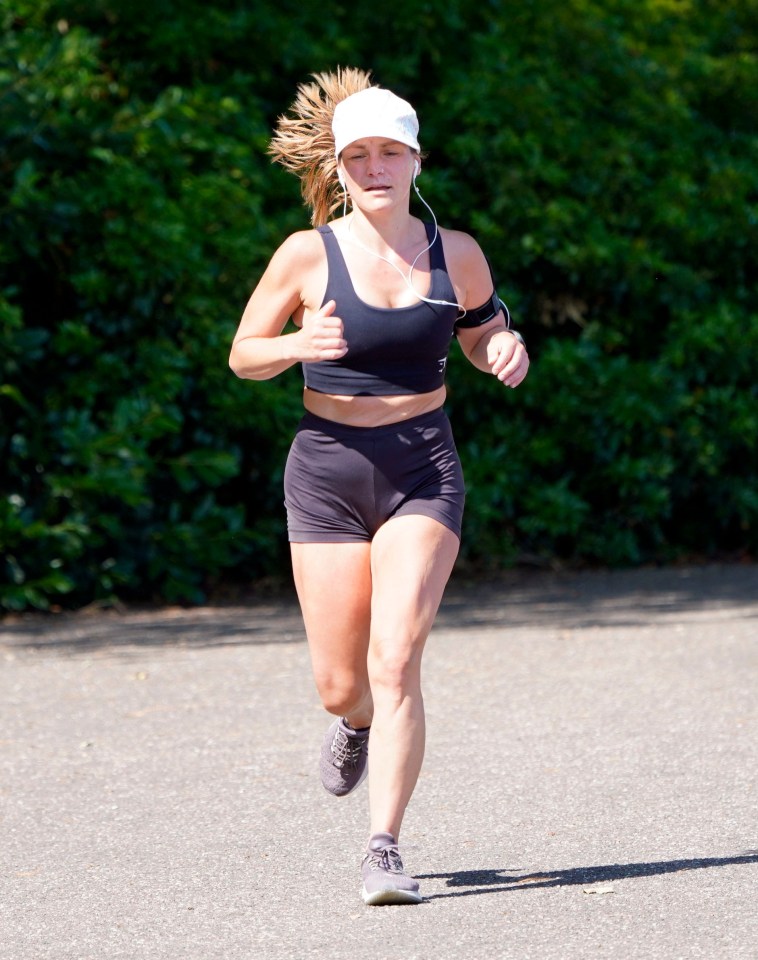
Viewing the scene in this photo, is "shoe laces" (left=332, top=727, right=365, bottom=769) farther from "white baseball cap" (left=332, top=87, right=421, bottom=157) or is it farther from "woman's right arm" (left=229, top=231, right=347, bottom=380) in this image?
"white baseball cap" (left=332, top=87, right=421, bottom=157)

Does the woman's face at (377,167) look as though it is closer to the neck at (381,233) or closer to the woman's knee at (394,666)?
the neck at (381,233)

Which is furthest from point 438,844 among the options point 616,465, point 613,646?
point 616,465

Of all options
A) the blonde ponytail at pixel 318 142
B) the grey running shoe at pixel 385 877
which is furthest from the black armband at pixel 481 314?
the grey running shoe at pixel 385 877

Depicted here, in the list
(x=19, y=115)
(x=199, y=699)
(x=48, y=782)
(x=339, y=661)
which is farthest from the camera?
(x=19, y=115)

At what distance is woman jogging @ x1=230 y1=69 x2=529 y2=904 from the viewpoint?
459 centimetres

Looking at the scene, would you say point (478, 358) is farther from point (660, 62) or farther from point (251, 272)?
point (660, 62)

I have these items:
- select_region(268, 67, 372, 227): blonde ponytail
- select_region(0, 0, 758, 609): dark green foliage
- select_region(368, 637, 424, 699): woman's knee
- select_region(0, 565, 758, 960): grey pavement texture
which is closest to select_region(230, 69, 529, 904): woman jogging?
select_region(368, 637, 424, 699): woman's knee

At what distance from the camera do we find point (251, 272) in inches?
405

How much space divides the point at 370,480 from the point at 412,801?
1404 millimetres

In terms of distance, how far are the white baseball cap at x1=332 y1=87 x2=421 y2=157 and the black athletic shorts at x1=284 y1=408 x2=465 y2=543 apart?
0.80 m

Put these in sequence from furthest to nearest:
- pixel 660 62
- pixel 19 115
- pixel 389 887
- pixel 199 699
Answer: pixel 660 62 → pixel 19 115 → pixel 199 699 → pixel 389 887

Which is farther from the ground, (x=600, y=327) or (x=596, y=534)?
(x=600, y=327)

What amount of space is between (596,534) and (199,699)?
5082mm

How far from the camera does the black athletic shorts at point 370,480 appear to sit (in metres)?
4.76
